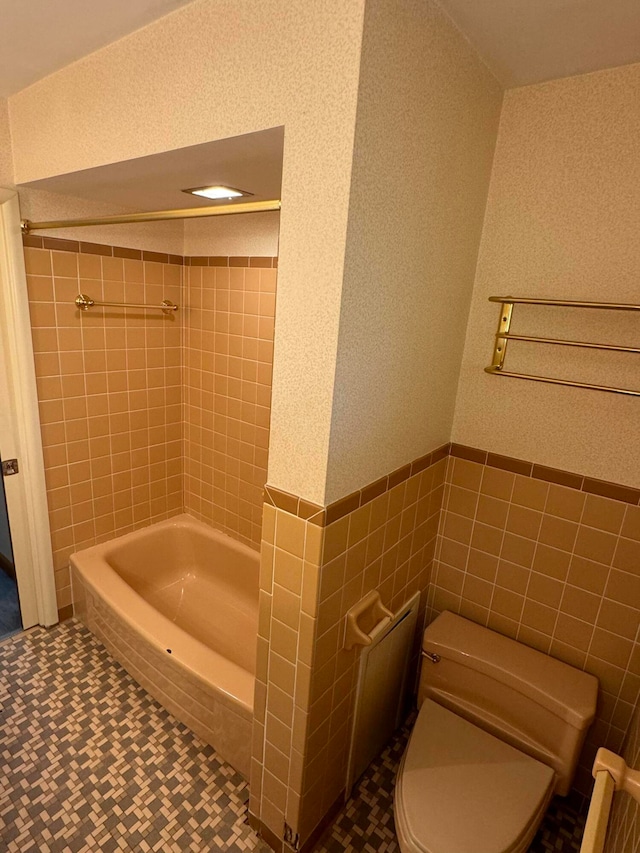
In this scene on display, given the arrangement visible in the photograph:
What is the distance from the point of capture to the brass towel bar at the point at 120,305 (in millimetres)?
1999

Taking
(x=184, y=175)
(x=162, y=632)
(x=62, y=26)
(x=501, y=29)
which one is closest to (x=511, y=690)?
(x=162, y=632)

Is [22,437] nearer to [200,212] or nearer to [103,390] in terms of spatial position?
[103,390]

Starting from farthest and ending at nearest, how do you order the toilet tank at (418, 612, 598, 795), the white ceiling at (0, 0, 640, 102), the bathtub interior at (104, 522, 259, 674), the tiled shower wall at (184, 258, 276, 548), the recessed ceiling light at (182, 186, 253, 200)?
the bathtub interior at (104, 522, 259, 674), the tiled shower wall at (184, 258, 276, 548), the recessed ceiling light at (182, 186, 253, 200), the toilet tank at (418, 612, 598, 795), the white ceiling at (0, 0, 640, 102)

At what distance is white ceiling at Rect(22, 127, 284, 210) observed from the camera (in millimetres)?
1114

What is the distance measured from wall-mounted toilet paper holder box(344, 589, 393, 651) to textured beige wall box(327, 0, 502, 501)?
405 mm

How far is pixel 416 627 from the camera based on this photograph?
181 centimetres

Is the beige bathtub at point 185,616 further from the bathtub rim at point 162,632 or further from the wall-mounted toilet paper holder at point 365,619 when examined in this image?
the wall-mounted toilet paper holder at point 365,619

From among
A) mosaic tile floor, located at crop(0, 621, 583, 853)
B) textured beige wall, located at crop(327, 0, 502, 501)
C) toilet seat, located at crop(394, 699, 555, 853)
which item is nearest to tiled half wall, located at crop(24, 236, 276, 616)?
mosaic tile floor, located at crop(0, 621, 583, 853)

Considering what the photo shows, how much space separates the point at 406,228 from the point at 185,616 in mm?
2191

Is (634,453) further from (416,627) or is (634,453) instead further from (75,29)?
(75,29)

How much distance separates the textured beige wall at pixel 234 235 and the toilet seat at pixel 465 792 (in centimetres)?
200

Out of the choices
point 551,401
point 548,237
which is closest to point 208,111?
point 548,237

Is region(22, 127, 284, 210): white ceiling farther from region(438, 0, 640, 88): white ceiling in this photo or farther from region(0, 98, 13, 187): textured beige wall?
region(438, 0, 640, 88): white ceiling

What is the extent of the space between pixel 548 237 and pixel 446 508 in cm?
101
